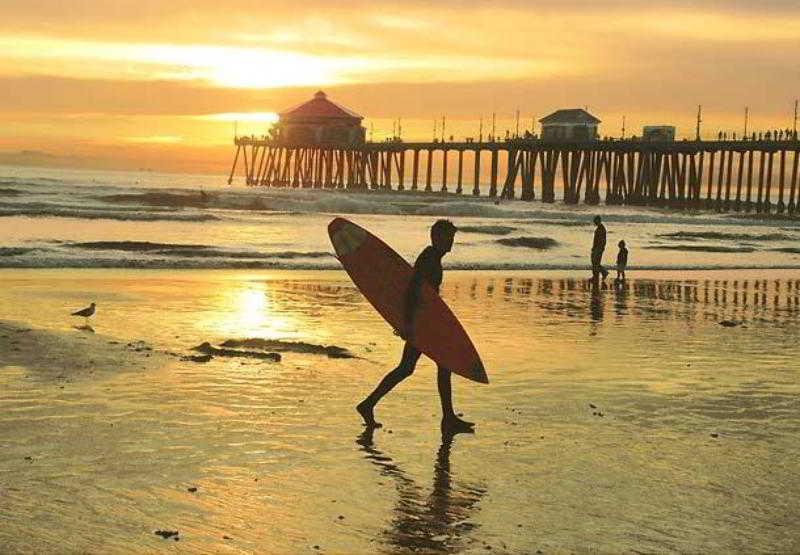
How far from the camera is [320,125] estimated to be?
376 ft

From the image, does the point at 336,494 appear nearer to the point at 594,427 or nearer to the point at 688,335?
the point at 594,427

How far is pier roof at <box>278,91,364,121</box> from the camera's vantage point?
114750mm

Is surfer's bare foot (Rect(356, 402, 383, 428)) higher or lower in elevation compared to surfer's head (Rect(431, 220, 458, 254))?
lower

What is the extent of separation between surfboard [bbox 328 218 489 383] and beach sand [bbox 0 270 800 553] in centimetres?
56

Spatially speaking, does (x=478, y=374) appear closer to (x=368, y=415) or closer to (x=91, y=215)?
(x=368, y=415)

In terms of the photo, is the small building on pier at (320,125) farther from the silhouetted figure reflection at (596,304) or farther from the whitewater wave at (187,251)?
the silhouetted figure reflection at (596,304)

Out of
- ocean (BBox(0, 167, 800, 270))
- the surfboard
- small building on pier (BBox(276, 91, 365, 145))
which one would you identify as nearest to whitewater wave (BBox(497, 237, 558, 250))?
ocean (BBox(0, 167, 800, 270))

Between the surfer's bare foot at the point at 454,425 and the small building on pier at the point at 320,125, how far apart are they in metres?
104

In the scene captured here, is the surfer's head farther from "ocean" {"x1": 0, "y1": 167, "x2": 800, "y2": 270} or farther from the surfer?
"ocean" {"x1": 0, "y1": 167, "x2": 800, "y2": 270}

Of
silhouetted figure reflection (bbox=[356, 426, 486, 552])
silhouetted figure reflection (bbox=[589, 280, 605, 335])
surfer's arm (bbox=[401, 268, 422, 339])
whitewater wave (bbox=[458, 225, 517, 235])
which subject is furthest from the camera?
whitewater wave (bbox=[458, 225, 517, 235])

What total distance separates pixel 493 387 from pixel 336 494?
3.98 m

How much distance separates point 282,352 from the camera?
41.2 ft

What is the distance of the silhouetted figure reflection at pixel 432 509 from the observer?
606cm

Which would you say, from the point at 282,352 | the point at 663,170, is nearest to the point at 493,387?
the point at 282,352
